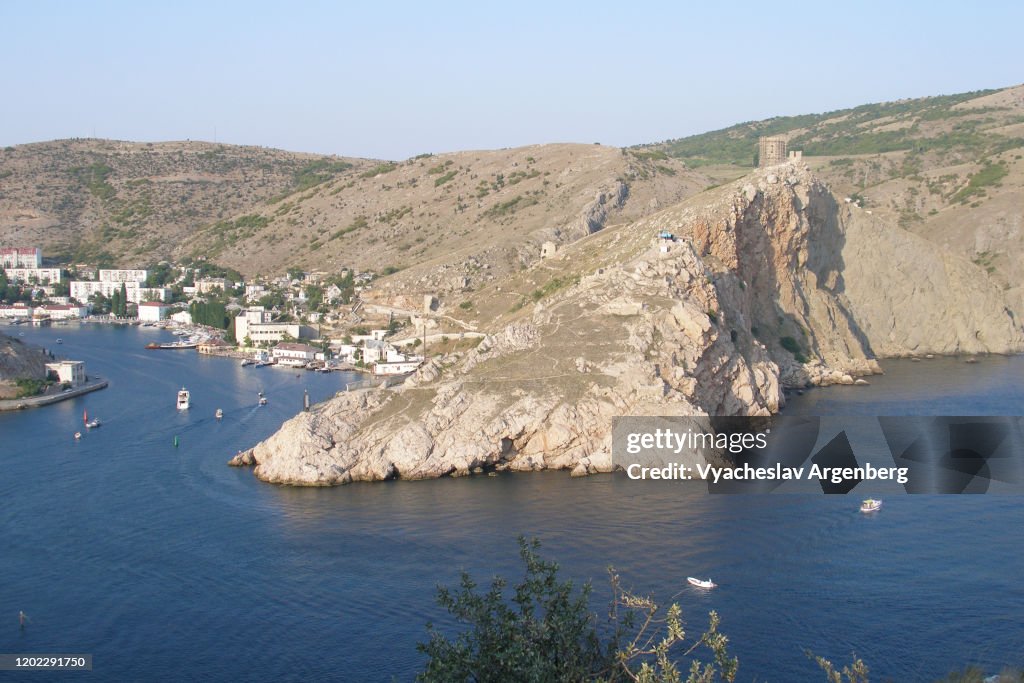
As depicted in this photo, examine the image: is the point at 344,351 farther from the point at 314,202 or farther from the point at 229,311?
the point at 314,202

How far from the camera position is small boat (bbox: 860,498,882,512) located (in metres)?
32.1

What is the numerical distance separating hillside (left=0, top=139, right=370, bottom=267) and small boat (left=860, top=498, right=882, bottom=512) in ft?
312

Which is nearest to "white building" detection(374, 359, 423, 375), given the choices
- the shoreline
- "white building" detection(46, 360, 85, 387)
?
the shoreline

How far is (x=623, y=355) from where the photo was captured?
39.1 m

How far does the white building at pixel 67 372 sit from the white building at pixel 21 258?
5811 centimetres

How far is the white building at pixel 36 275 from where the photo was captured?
108 meters

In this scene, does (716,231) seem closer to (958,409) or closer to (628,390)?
(958,409)

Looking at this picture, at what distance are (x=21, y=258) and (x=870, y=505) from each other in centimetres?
9987

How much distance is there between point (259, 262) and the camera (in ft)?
341

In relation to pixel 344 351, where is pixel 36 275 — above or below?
above

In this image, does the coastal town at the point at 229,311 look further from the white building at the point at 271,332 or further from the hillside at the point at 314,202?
the hillside at the point at 314,202

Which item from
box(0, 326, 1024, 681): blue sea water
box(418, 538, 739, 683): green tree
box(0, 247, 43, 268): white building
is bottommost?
box(0, 326, 1024, 681): blue sea water

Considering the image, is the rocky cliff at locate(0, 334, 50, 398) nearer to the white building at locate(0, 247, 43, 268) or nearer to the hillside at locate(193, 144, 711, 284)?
the hillside at locate(193, 144, 711, 284)

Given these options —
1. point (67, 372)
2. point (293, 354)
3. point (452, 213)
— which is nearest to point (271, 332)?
point (293, 354)
